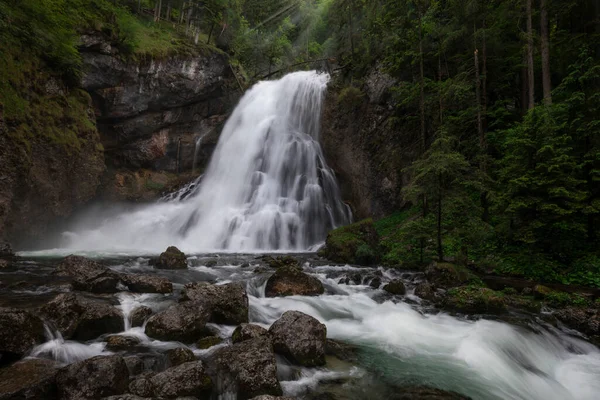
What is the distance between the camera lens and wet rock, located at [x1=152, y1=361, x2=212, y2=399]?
4094 millimetres

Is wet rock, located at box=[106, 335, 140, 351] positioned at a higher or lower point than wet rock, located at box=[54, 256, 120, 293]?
lower

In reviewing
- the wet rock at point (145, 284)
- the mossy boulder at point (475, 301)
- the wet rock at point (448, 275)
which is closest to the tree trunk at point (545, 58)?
the wet rock at point (448, 275)

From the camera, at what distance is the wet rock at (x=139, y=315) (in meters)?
6.20

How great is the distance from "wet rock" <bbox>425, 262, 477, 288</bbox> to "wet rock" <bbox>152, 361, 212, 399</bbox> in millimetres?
8355

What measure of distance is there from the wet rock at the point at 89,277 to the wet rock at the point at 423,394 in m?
6.92

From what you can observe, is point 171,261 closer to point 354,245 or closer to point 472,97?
point 354,245

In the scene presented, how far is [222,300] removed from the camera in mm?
6820

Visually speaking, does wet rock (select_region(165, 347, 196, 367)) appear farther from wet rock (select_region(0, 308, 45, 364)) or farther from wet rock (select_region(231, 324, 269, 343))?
wet rock (select_region(0, 308, 45, 364))

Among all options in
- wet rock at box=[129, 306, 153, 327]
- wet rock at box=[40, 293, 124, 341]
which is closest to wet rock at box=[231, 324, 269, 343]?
wet rock at box=[129, 306, 153, 327]

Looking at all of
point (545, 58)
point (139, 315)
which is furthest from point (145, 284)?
point (545, 58)

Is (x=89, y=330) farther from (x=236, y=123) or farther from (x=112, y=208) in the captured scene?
(x=236, y=123)

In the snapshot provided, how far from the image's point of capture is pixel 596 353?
22.1 feet

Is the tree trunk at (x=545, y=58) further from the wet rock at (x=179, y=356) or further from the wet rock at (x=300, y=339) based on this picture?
the wet rock at (x=179, y=356)

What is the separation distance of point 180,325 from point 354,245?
10184 mm
